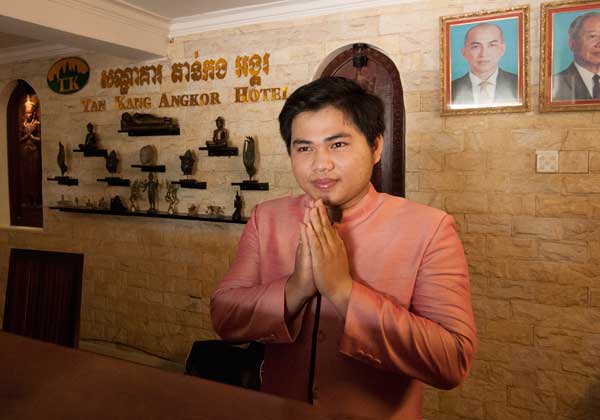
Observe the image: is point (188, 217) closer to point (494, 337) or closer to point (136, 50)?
point (136, 50)

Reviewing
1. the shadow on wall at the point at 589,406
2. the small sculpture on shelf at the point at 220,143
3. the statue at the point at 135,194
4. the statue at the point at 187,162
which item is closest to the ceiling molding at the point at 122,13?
the small sculpture on shelf at the point at 220,143

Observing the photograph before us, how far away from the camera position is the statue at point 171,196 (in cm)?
411

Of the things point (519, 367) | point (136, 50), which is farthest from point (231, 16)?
point (519, 367)

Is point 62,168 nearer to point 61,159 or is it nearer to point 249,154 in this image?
point 61,159

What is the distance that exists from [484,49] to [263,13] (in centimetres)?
167

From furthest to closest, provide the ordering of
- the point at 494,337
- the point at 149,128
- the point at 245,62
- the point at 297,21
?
the point at 149,128, the point at 245,62, the point at 297,21, the point at 494,337

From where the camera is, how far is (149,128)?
13.3ft

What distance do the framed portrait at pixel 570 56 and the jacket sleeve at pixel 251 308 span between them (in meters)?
2.33

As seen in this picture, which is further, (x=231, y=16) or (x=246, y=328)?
(x=231, y=16)

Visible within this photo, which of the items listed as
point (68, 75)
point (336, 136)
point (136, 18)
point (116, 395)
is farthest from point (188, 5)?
point (116, 395)

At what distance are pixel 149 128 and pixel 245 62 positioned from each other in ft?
3.49

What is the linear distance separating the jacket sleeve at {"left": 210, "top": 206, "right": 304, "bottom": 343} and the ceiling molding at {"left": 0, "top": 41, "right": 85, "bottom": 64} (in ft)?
13.8

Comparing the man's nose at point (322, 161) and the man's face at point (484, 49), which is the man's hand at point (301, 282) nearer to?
the man's nose at point (322, 161)

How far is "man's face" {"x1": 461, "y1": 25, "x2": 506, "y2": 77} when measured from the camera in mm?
2844
